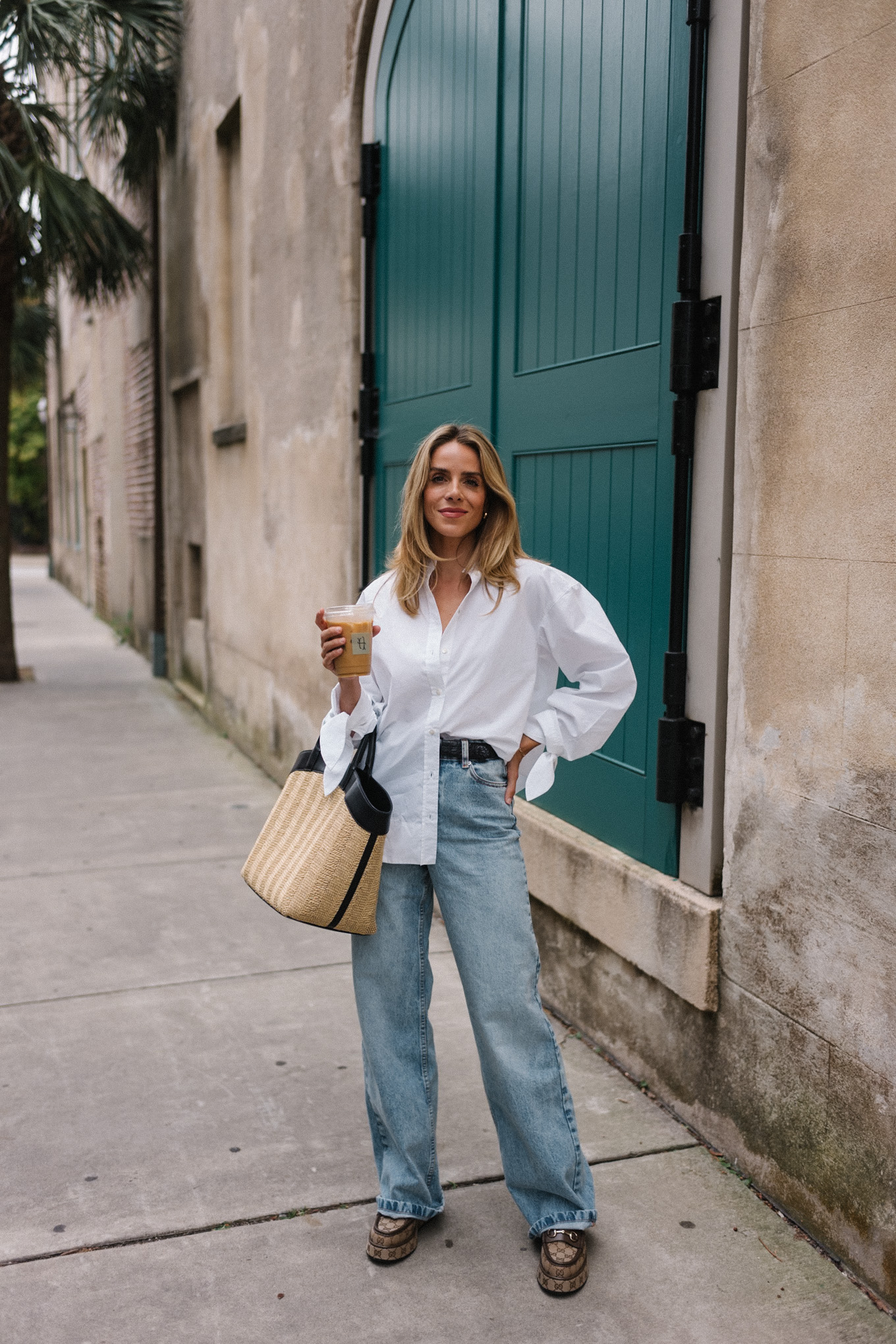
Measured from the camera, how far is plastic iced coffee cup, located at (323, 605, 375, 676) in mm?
2408

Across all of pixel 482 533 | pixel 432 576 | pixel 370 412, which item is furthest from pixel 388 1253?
pixel 370 412

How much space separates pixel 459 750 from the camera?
8.51 ft

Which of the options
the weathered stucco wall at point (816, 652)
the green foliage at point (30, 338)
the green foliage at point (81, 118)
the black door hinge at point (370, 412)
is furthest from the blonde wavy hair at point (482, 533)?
the green foliage at point (30, 338)

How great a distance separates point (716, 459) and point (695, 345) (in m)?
0.31

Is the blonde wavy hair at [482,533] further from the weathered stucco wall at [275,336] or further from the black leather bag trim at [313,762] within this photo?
the weathered stucco wall at [275,336]

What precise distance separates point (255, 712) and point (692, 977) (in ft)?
18.1

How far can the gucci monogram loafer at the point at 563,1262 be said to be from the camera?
2.61 meters

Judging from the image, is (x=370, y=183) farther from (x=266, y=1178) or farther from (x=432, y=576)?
(x=266, y=1178)

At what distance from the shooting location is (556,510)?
411cm

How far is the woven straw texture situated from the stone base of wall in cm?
107

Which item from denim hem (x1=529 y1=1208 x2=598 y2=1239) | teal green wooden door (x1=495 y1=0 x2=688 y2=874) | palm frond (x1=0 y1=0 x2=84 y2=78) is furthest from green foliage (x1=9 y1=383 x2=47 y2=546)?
denim hem (x1=529 y1=1208 x2=598 y2=1239)

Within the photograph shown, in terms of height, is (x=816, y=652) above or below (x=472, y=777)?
above

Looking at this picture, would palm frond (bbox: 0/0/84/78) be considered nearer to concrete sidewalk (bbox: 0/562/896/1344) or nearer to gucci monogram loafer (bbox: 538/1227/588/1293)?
concrete sidewalk (bbox: 0/562/896/1344)

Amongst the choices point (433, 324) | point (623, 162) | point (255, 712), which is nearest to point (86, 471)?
point (255, 712)
